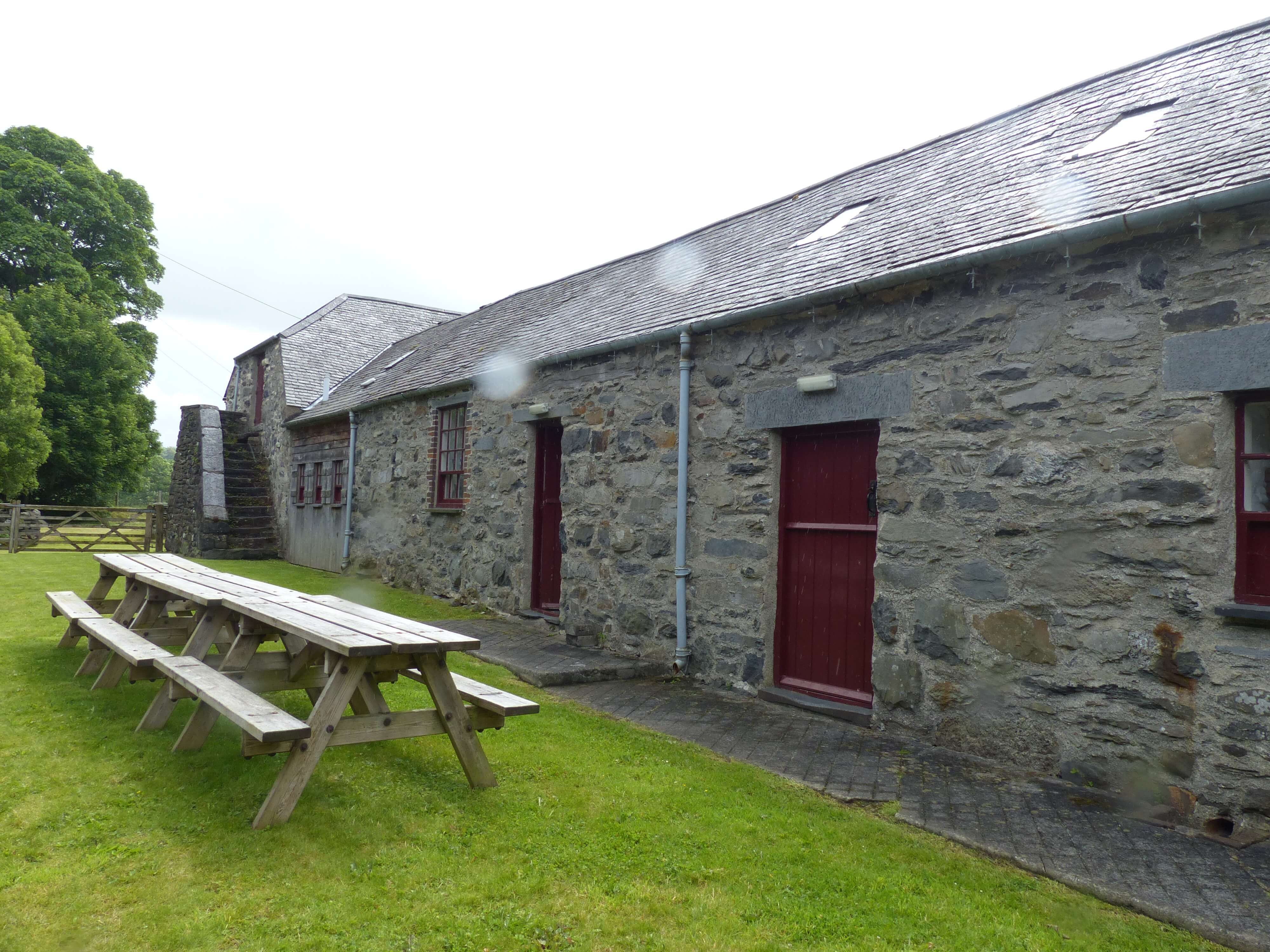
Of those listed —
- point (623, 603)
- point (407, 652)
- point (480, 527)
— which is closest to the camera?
point (407, 652)

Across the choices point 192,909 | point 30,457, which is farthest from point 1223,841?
point 30,457

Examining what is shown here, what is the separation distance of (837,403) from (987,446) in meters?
1.20

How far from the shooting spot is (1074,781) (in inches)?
179

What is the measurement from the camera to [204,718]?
4.34m

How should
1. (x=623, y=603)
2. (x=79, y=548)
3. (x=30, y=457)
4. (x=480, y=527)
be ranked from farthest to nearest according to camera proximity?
(x=30, y=457), (x=79, y=548), (x=480, y=527), (x=623, y=603)

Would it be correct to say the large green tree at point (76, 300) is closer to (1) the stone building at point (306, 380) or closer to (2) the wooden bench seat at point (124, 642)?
(1) the stone building at point (306, 380)

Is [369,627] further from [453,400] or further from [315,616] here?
[453,400]

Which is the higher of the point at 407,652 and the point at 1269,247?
the point at 1269,247

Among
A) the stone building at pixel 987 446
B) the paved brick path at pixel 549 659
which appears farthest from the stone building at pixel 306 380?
the stone building at pixel 987 446

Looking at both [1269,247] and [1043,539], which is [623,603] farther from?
[1269,247]

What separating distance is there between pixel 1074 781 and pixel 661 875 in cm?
261

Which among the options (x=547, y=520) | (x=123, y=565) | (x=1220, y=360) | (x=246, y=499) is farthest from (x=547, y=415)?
(x=246, y=499)

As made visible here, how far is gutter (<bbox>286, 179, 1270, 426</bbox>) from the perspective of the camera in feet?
13.6

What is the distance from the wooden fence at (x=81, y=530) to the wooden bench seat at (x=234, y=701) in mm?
15791
